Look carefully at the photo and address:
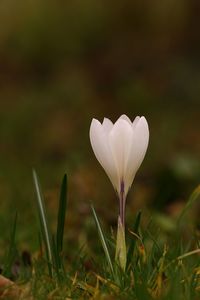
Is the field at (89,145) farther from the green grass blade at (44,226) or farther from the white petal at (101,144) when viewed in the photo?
A: the white petal at (101,144)

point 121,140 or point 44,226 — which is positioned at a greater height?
point 121,140

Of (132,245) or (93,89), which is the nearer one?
(132,245)

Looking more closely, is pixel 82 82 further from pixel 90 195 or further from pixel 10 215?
pixel 10 215

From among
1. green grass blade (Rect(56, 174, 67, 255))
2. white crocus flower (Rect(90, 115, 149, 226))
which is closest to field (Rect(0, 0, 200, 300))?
green grass blade (Rect(56, 174, 67, 255))

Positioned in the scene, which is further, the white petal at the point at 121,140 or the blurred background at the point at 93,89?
the blurred background at the point at 93,89

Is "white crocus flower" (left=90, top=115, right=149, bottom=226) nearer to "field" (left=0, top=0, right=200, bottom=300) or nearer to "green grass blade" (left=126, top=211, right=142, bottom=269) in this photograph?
"green grass blade" (left=126, top=211, right=142, bottom=269)

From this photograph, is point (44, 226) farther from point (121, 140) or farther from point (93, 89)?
point (93, 89)

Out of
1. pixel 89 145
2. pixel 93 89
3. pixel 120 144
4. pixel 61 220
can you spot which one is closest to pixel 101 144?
pixel 120 144

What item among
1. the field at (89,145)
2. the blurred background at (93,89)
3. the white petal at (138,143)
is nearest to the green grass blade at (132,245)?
the field at (89,145)
